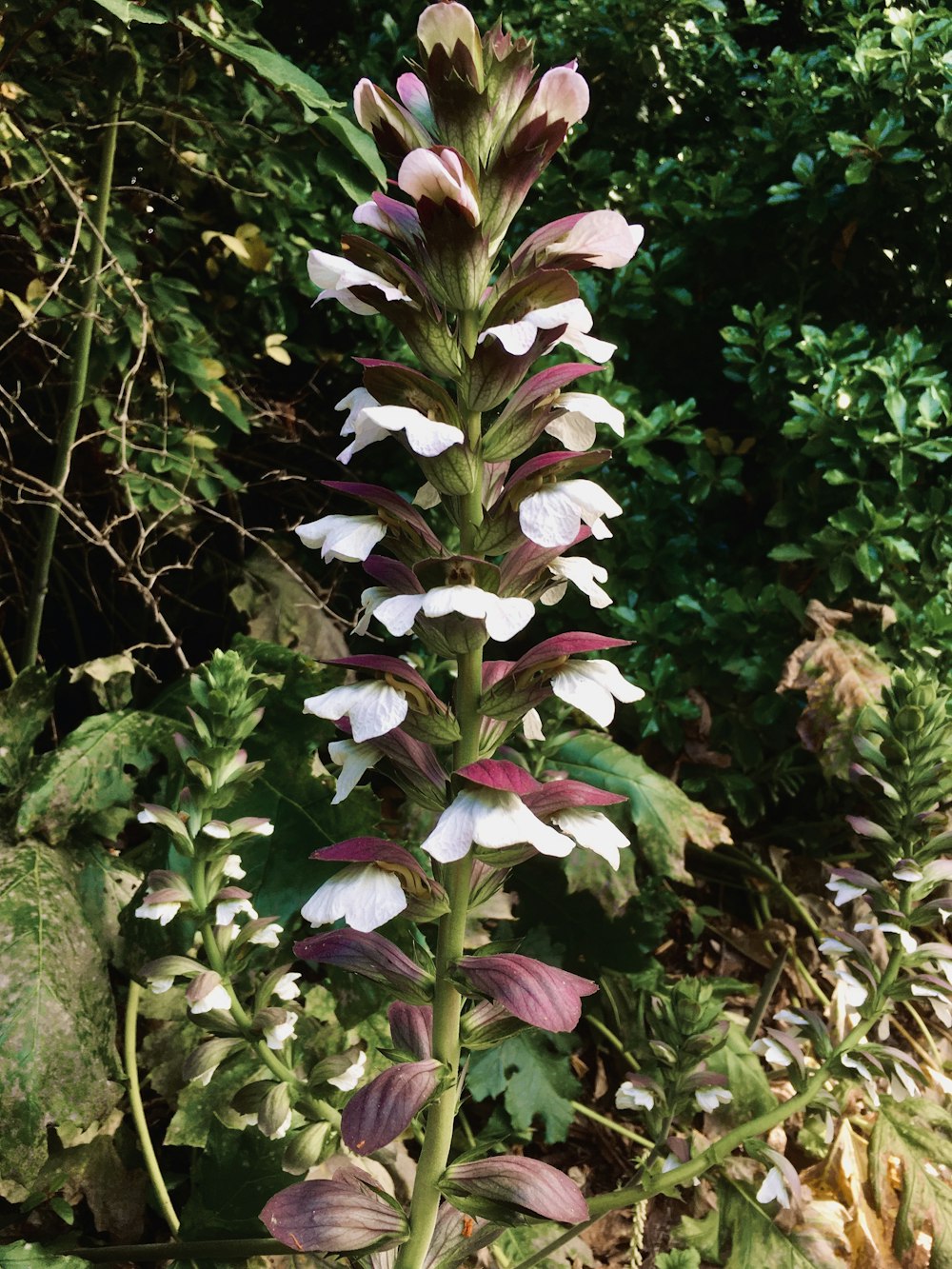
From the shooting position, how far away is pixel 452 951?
0.87 meters

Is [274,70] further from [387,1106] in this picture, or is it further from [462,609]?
[387,1106]

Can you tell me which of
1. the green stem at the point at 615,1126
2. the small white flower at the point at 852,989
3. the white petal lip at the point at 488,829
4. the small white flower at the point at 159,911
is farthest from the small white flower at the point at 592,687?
the green stem at the point at 615,1126

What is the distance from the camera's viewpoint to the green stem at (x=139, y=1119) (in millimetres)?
1339

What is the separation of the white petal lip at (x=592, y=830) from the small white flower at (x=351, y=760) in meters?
0.19

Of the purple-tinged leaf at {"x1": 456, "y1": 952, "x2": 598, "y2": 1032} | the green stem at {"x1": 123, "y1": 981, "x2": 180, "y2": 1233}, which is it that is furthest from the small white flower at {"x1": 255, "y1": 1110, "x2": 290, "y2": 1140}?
the purple-tinged leaf at {"x1": 456, "y1": 952, "x2": 598, "y2": 1032}

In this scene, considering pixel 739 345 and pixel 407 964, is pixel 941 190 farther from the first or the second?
pixel 407 964

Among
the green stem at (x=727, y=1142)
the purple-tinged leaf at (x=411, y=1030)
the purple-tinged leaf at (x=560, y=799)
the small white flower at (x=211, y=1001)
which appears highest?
the purple-tinged leaf at (x=560, y=799)

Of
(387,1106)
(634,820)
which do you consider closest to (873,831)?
(634,820)

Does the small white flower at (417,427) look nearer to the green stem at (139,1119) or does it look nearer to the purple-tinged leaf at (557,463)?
the purple-tinged leaf at (557,463)

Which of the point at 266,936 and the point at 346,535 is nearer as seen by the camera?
the point at 346,535

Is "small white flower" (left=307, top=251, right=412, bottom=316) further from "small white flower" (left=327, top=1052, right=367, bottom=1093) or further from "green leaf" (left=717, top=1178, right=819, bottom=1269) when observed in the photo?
"green leaf" (left=717, top=1178, right=819, bottom=1269)

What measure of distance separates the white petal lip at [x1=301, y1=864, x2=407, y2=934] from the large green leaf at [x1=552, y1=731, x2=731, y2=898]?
92 cm

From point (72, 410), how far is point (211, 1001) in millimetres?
1363

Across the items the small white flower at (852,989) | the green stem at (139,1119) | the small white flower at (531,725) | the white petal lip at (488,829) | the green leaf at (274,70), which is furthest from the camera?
the green leaf at (274,70)
